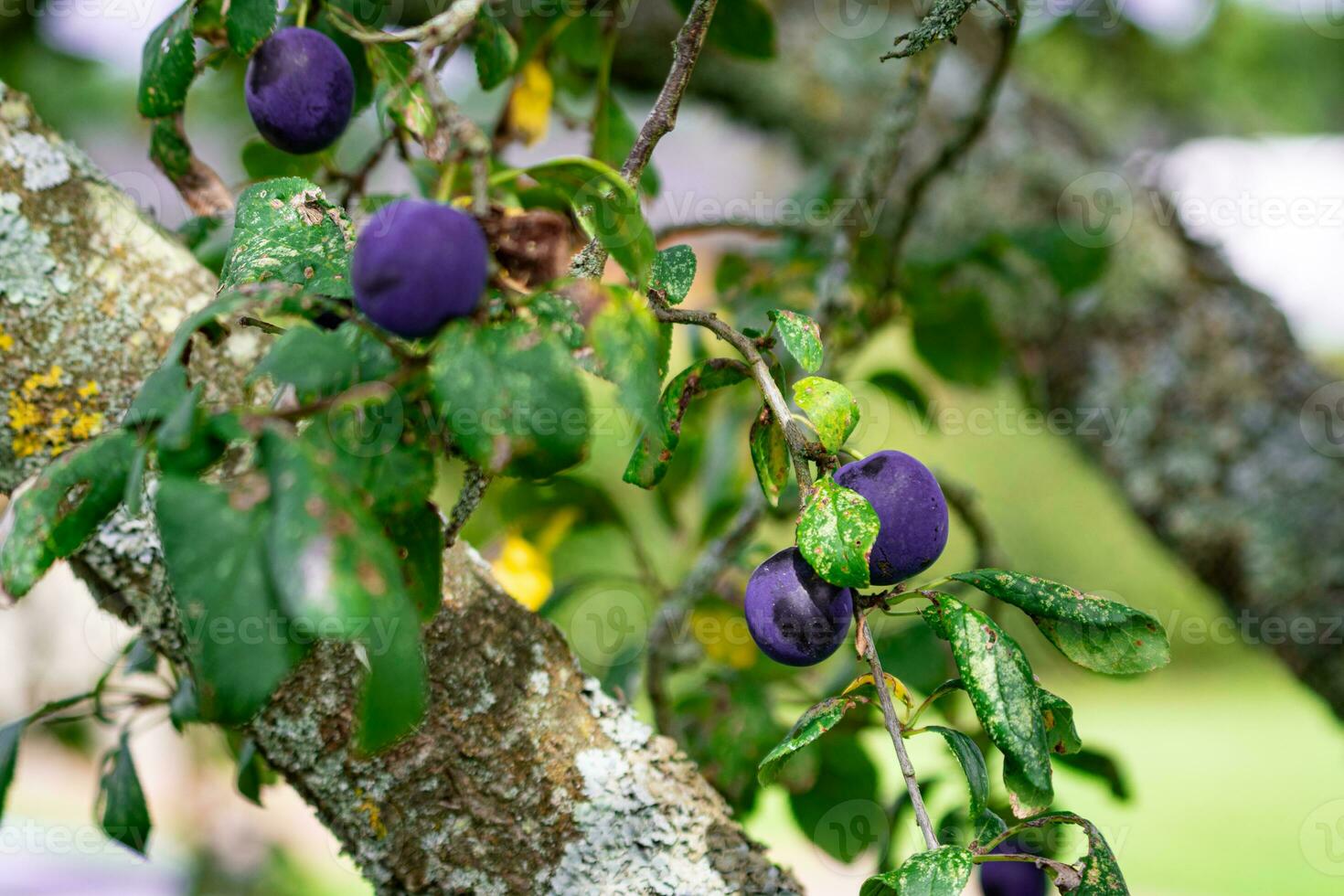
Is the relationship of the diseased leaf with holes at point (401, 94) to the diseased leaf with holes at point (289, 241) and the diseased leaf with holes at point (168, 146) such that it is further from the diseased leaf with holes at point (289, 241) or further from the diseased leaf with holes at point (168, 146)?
the diseased leaf with holes at point (168, 146)

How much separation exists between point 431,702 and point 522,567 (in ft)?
1.98

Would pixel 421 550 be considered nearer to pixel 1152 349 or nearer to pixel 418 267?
pixel 418 267

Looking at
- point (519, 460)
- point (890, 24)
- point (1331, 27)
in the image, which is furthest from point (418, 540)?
point (1331, 27)

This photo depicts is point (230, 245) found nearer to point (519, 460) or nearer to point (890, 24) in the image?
point (519, 460)

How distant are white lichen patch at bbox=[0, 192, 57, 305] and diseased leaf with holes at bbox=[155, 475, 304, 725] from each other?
0.34m

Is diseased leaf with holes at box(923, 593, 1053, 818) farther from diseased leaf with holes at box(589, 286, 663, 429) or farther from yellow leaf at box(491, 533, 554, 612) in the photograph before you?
yellow leaf at box(491, 533, 554, 612)

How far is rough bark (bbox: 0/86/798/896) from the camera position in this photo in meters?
0.49

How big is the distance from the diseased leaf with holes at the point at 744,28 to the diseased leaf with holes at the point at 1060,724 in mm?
589

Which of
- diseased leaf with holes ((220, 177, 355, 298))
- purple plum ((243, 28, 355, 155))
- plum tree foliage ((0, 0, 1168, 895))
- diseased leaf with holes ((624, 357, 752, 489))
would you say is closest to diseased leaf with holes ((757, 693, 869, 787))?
plum tree foliage ((0, 0, 1168, 895))

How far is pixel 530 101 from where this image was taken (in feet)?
2.84

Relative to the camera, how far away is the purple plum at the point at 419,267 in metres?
0.29

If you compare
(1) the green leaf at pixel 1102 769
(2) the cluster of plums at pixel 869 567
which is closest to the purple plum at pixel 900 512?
(2) the cluster of plums at pixel 869 567

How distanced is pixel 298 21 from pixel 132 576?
0.99 ft

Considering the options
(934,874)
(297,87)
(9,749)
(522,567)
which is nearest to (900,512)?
(934,874)
